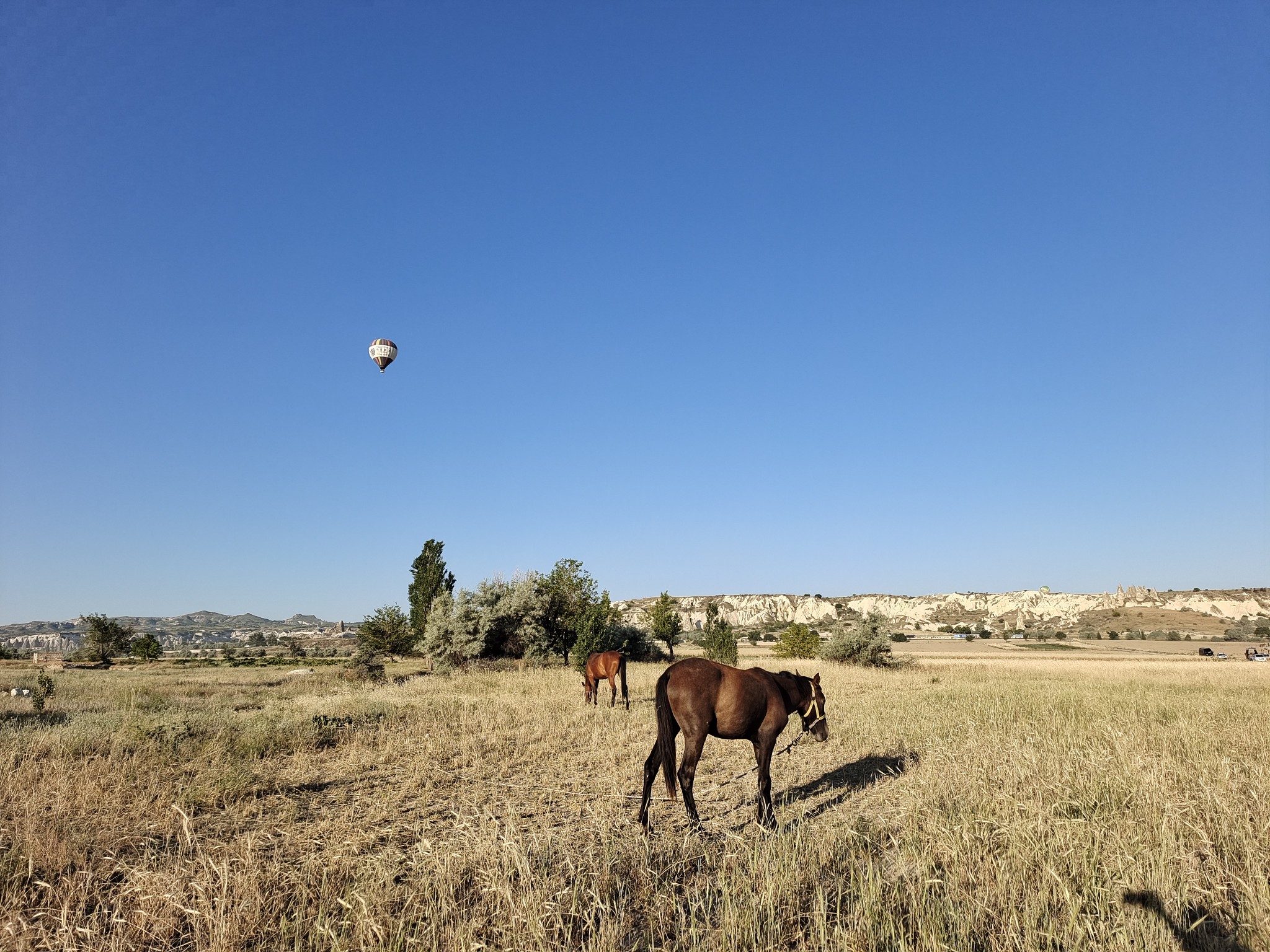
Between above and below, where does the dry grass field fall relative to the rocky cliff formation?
above

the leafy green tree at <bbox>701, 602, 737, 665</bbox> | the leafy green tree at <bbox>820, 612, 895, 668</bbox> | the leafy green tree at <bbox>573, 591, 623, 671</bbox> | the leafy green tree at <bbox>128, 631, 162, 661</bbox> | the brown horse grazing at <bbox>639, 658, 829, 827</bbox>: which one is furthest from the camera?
the leafy green tree at <bbox>128, 631, 162, 661</bbox>

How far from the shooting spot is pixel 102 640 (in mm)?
59719

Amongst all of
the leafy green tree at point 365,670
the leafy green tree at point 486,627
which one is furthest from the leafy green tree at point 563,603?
the leafy green tree at point 365,670

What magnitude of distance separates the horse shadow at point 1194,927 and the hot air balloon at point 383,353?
41.6 metres

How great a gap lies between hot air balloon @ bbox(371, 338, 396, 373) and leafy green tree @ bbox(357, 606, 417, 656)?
81.9ft

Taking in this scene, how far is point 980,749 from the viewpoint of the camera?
10.9 meters

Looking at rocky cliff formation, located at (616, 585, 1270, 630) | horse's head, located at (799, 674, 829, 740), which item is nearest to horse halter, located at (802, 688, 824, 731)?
horse's head, located at (799, 674, 829, 740)

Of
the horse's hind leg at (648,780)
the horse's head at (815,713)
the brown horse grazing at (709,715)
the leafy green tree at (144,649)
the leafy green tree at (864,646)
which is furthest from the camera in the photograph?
the leafy green tree at (144,649)

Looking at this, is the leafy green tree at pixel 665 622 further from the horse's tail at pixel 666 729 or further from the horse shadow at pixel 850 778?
the horse's tail at pixel 666 729

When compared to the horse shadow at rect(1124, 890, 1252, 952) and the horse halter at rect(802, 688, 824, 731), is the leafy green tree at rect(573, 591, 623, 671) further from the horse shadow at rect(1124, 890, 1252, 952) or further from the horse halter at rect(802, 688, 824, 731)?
the horse shadow at rect(1124, 890, 1252, 952)

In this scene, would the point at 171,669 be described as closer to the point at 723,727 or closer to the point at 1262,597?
the point at 723,727

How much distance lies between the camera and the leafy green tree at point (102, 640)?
58875 millimetres

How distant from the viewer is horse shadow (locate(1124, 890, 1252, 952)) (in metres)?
4.47

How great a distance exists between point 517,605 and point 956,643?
7814 cm
